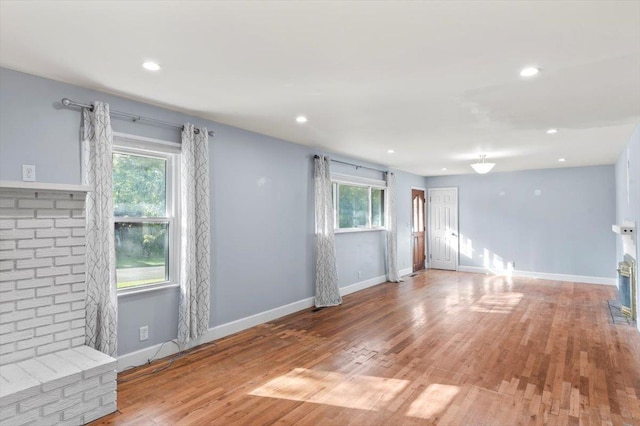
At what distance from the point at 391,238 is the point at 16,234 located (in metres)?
6.23

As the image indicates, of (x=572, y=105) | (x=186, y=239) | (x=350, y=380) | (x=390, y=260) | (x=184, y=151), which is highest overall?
(x=572, y=105)


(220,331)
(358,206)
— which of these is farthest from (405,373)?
(358,206)

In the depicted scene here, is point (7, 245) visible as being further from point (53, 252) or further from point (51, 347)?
point (51, 347)

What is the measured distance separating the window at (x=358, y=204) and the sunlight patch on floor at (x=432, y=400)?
11.7 ft

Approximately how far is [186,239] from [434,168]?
5938mm

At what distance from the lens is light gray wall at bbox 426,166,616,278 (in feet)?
24.0

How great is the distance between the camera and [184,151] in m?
3.72

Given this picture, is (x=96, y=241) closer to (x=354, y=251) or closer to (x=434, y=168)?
(x=354, y=251)

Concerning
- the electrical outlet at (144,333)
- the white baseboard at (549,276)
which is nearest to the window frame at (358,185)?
the white baseboard at (549,276)

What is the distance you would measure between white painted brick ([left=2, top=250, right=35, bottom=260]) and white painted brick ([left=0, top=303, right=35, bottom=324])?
0.37 meters

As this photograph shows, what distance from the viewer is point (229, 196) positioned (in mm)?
4297

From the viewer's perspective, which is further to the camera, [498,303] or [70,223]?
[498,303]

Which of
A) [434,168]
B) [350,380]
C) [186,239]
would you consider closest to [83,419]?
[186,239]

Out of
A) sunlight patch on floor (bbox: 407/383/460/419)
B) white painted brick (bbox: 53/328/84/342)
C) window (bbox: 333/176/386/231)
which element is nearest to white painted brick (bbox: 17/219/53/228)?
white painted brick (bbox: 53/328/84/342)
